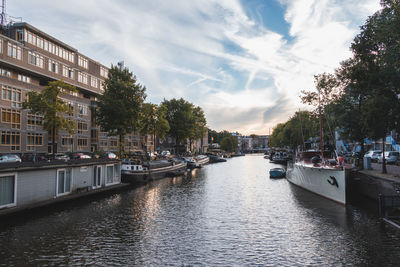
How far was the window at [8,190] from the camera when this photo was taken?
881 inches

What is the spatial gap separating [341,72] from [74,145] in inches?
2174

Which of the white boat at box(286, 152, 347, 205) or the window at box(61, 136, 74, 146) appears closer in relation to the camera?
the white boat at box(286, 152, 347, 205)

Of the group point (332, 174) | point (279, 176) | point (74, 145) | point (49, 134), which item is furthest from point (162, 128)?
point (332, 174)

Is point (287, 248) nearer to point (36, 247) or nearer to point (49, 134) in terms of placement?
point (36, 247)

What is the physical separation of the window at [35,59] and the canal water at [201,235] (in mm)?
40179

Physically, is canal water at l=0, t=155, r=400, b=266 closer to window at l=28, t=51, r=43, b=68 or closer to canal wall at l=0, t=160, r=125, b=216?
canal wall at l=0, t=160, r=125, b=216

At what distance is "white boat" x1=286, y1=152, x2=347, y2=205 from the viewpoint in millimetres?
29766

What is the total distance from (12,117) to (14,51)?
12023 mm

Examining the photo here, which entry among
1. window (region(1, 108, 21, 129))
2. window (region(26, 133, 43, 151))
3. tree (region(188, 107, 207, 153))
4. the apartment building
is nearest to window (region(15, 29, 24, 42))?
the apartment building

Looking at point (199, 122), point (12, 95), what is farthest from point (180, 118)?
point (12, 95)

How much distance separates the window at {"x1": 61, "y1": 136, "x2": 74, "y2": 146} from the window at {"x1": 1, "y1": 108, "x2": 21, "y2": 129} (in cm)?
1159

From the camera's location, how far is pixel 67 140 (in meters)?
67.2

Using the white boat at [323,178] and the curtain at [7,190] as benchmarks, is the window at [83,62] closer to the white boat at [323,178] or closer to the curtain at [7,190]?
the white boat at [323,178]

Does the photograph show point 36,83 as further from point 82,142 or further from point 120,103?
point 120,103
